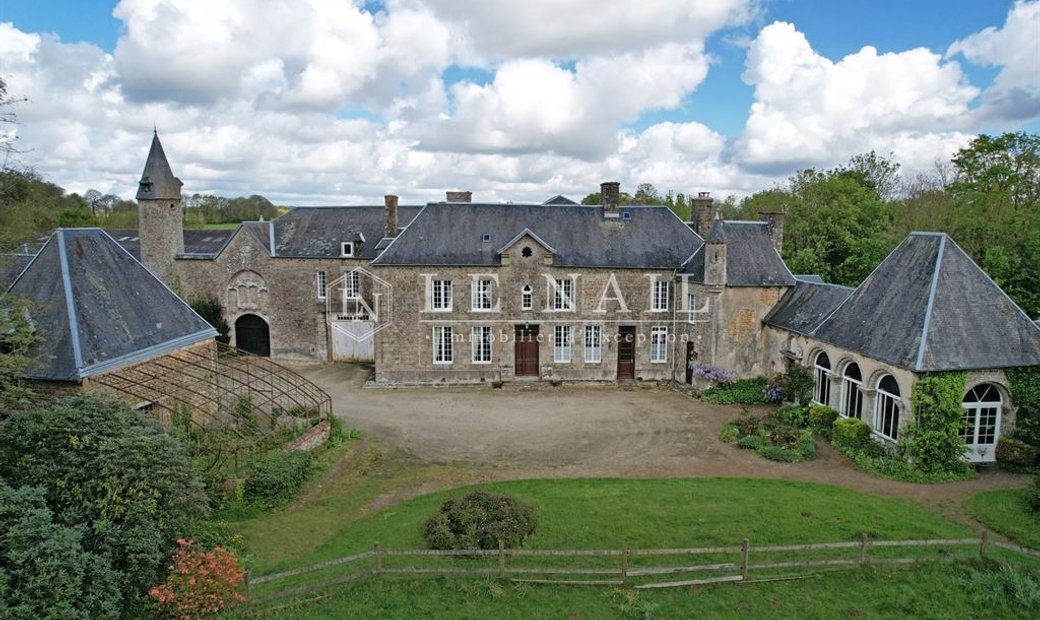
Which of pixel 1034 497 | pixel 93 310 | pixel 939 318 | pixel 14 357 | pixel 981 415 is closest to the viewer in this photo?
pixel 14 357

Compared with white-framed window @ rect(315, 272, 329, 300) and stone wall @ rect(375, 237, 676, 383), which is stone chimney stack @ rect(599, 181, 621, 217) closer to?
stone wall @ rect(375, 237, 676, 383)

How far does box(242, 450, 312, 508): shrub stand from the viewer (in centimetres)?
1572

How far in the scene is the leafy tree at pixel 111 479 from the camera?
1061 centimetres

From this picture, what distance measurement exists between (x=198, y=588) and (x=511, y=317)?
19782 mm

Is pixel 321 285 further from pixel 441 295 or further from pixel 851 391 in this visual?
pixel 851 391

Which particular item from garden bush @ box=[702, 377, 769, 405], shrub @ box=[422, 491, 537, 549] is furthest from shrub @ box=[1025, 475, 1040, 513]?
shrub @ box=[422, 491, 537, 549]

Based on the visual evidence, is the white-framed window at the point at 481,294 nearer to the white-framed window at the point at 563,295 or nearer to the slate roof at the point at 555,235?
the slate roof at the point at 555,235

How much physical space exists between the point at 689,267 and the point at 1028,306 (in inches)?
518

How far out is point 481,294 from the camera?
1139 inches

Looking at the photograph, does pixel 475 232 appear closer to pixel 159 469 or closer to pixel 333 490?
pixel 333 490

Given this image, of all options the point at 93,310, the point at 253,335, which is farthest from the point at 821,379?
the point at 253,335

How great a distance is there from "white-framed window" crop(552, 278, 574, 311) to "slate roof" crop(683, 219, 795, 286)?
5.43 meters

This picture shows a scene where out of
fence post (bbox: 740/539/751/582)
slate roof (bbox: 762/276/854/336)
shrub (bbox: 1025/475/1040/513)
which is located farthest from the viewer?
slate roof (bbox: 762/276/854/336)

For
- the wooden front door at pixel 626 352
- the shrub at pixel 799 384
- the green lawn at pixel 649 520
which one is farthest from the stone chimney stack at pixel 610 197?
the green lawn at pixel 649 520
